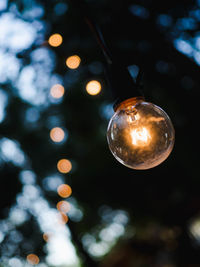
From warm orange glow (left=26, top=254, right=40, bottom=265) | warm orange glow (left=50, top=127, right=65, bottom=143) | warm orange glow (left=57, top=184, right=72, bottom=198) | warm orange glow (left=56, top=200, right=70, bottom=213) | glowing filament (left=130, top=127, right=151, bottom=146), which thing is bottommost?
warm orange glow (left=26, top=254, right=40, bottom=265)

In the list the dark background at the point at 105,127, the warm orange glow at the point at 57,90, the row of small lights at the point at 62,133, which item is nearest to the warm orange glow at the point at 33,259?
the row of small lights at the point at 62,133

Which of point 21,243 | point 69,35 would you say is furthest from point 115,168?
point 21,243

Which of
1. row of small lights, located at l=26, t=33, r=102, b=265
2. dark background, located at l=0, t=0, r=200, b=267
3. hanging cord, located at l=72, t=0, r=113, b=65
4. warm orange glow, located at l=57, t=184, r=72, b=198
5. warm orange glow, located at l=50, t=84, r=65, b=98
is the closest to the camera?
hanging cord, located at l=72, t=0, r=113, b=65

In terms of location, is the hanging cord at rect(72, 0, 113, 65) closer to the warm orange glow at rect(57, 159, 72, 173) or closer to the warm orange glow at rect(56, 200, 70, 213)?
the warm orange glow at rect(57, 159, 72, 173)

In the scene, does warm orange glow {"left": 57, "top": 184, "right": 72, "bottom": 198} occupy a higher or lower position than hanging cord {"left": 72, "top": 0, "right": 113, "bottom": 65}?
lower

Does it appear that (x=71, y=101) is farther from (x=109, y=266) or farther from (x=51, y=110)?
(x=109, y=266)

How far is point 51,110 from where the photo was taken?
4176 millimetres

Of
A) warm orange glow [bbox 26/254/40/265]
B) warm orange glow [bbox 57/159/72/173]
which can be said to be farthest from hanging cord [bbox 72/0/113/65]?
warm orange glow [bbox 26/254/40/265]

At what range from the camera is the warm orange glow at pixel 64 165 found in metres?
4.82

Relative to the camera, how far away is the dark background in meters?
2.14

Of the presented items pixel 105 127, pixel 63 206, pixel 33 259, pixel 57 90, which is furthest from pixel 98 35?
pixel 33 259

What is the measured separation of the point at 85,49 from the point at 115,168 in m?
2.56

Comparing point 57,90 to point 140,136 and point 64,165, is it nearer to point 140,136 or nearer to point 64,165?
point 64,165

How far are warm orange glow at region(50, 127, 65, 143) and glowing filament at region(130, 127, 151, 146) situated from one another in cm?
345
